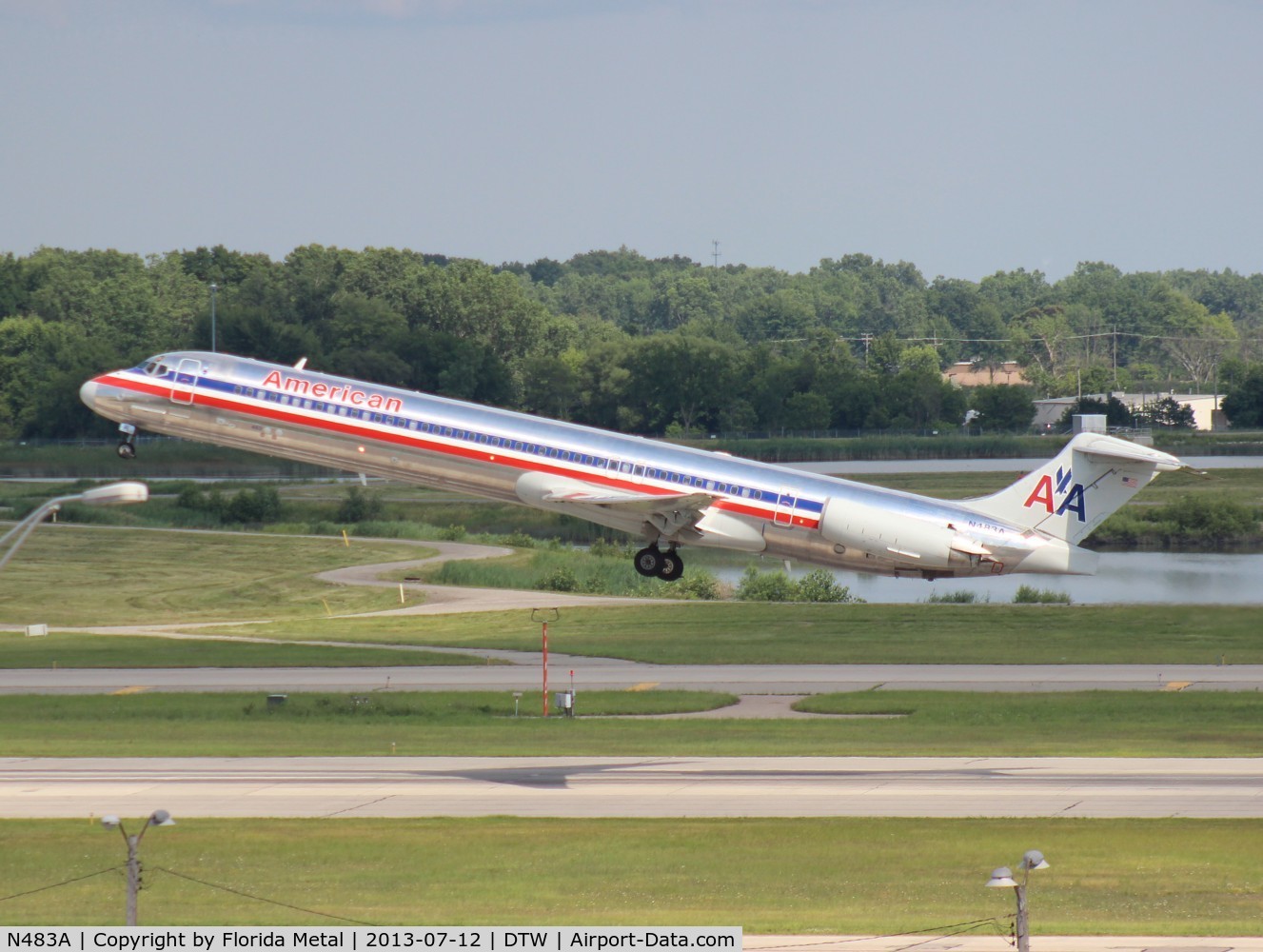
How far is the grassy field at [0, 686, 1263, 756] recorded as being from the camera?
50.8 metres

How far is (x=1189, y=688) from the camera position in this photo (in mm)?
60750

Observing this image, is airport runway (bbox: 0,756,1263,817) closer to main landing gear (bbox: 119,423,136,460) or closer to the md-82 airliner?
the md-82 airliner

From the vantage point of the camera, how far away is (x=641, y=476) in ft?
152

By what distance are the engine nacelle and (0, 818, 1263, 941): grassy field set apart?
919 centimetres

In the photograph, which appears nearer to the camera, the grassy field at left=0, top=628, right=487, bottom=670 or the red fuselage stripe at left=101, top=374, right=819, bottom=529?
the red fuselage stripe at left=101, top=374, right=819, bottom=529

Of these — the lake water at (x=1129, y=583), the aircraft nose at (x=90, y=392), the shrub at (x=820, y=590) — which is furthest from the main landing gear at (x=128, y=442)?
the lake water at (x=1129, y=583)

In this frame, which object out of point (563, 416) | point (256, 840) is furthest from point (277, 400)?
point (563, 416)

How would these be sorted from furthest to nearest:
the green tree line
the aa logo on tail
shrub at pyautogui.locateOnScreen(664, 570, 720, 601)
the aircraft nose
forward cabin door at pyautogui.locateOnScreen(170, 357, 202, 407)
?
the green tree line, shrub at pyautogui.locateOnScreen(664, 570, 720, 601), the aircraft nose, the aa logo on tail, forward cabin door at pyautogui.locateOnScreen(170, 357, 202, 407)

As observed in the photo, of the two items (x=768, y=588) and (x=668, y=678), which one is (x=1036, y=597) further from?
(x=668, y=678)

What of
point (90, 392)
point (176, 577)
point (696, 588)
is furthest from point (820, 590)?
point (90, 392)

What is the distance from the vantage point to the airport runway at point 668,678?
2495 inches

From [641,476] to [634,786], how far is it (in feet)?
28.5

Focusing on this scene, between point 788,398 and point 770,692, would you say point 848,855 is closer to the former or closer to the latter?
point 770,692
